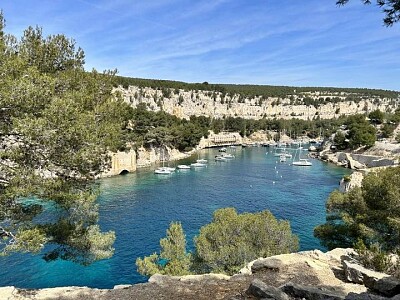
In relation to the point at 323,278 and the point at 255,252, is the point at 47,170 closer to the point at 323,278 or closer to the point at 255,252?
the point at 323,278

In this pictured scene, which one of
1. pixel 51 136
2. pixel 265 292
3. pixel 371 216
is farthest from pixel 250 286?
pixel 371 216

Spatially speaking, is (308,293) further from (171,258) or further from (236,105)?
(236,105)

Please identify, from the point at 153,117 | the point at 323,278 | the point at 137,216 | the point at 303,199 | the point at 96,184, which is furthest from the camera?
the point at 153,117

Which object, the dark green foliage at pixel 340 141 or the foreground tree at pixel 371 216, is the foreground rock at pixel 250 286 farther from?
the dark green foliage at pixel 340 141

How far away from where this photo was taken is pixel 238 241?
1697 cm

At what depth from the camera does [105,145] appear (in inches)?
383

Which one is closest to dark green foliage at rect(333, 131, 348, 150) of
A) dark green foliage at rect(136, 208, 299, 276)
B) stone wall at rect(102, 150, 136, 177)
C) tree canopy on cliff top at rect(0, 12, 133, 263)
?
stone wall at rect(102, 150, 136, 177)

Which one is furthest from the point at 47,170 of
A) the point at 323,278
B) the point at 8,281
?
the point at 8,281

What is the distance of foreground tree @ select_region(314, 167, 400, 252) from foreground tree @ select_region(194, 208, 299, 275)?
2597 millimetres

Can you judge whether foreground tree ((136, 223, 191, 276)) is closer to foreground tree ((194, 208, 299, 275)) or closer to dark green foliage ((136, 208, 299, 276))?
dark green foliage ((136, 208, 299, 276))

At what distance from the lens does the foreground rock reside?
7.94m

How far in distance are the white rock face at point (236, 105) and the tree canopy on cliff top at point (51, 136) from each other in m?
85.1

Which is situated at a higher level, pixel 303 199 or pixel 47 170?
pixel 47 170

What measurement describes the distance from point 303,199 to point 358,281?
33.2 m
